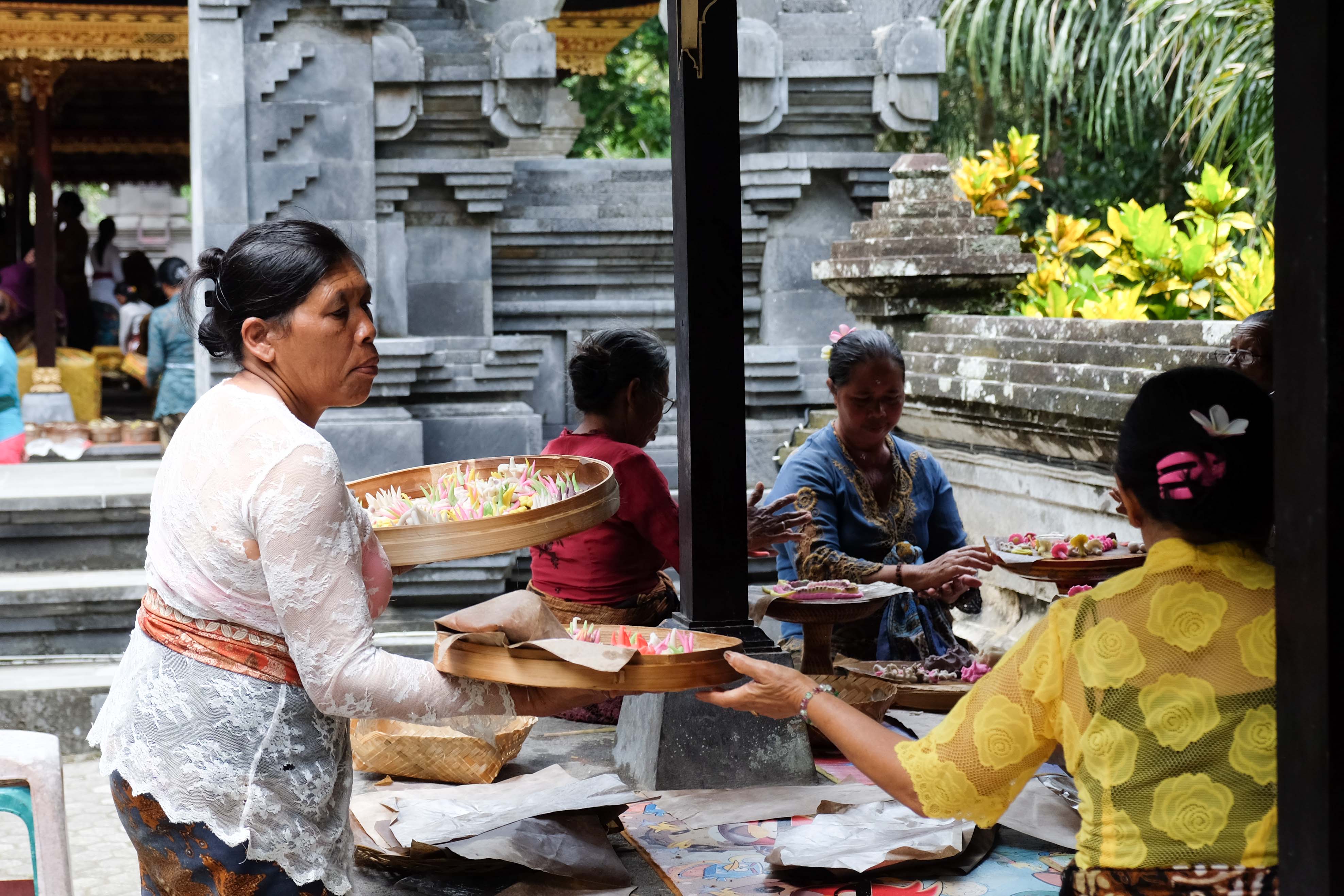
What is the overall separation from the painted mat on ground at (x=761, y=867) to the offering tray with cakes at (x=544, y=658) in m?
0.70

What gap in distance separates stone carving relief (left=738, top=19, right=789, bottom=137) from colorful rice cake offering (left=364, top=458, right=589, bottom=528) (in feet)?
15.8

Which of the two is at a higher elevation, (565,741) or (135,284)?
(135,284)

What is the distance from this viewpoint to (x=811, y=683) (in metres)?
2.11

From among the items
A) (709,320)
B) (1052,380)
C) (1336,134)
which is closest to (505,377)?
(1052,380)

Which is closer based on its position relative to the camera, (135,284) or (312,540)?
(312,540)

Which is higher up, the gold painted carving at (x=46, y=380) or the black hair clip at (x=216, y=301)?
the black hair clip at (x=216, y=301)

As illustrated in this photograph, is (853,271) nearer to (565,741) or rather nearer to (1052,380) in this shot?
(1052,380)

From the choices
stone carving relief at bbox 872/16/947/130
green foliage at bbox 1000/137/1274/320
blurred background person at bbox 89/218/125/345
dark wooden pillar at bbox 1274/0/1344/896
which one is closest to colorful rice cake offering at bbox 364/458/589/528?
dark wooden pillar at bbox 1274/0/1344/896

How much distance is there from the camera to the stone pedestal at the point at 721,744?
10.8 ft

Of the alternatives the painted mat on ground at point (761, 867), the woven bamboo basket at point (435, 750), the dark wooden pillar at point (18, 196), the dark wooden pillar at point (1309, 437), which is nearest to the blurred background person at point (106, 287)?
the dark wooden pillar at point (18, 196)

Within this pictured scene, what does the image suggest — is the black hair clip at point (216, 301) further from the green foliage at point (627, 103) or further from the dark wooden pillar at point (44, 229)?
the green foliage at point (627, 103)

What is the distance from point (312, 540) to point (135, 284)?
43.3 ft

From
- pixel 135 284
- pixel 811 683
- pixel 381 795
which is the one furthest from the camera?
pixel 135 284

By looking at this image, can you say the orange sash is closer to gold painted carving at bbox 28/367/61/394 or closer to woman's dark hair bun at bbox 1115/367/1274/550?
woman's dark hair bun at bbox 1115/367/1274/550
